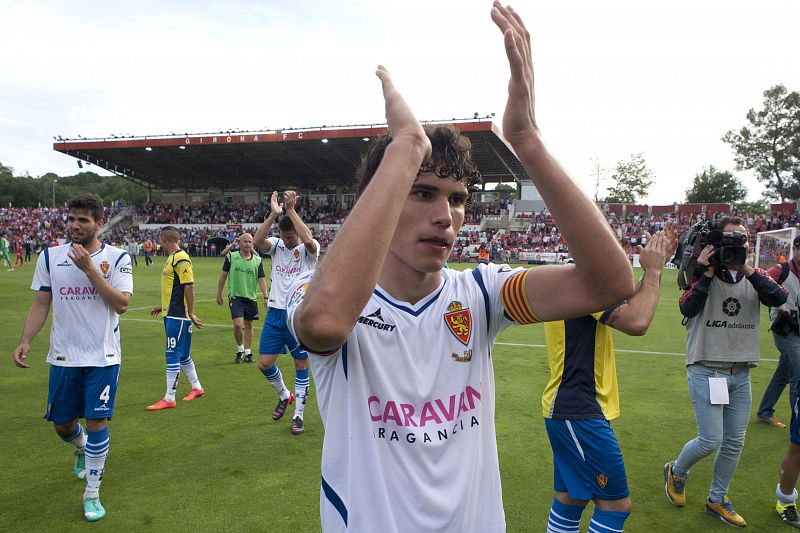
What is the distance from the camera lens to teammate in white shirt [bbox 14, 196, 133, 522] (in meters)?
4.59

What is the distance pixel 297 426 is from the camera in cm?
A: 646

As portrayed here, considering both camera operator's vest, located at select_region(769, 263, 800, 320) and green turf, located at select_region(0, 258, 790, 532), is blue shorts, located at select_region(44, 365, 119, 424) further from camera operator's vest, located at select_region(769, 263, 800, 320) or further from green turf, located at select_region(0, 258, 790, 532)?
camera operator's vest, located at select_region(769, 263, 800, 320)

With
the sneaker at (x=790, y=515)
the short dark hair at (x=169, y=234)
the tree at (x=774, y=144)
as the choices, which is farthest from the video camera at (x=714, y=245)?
the tree at (x=774, y=144)

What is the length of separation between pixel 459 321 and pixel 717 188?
291 feet

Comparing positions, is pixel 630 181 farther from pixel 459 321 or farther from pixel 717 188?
pixel 459 321

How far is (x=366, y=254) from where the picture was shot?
4.02 ft

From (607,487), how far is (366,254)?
9.43 feet

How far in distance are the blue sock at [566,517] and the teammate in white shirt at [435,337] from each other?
1999 millimetres

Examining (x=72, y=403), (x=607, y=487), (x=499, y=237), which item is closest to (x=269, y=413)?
(x=72, y=403)

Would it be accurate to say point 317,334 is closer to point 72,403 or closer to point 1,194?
point 72,403

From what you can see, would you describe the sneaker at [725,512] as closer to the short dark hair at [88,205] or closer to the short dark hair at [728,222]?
the short dark hair at [728,222]

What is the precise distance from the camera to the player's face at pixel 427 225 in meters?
1.58

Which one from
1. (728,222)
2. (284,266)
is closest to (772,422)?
(728,222)

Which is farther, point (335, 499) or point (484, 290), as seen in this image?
point (484, 290)
